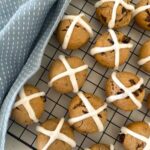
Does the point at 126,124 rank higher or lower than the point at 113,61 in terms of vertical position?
lower

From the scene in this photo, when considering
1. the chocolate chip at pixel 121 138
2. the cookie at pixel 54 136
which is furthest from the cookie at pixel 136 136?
the cookie at pixel 54 136

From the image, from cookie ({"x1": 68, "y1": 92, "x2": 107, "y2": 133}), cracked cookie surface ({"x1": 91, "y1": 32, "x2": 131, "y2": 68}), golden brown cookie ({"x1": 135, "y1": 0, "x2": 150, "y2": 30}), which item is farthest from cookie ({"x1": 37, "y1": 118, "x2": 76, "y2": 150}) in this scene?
golden brown cookie ({"x1": 135, "y1": 0, "x2": 150, "y2": 30})

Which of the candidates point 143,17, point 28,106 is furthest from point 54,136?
point 143,17

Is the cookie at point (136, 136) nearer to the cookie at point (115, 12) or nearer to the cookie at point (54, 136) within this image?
the cookie at point (54, 136)

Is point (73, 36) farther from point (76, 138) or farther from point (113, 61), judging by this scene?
point (76, 138)

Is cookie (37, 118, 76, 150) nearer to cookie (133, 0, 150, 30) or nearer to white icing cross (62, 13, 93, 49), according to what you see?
white icing cross (62, 13, 93, 49)

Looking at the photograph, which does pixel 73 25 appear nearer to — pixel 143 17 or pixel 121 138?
pixel 143 17

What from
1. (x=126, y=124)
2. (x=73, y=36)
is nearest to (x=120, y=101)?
(x=126, y=124)

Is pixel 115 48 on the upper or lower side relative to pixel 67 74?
upper
